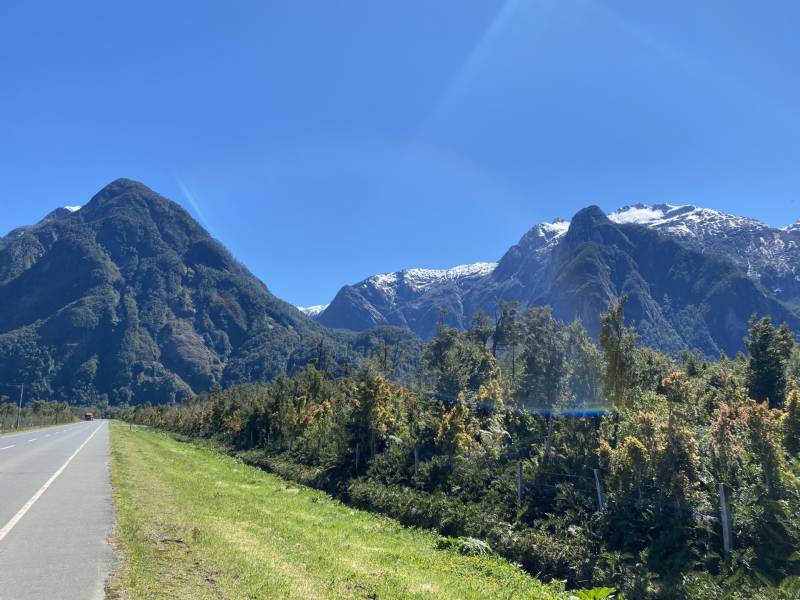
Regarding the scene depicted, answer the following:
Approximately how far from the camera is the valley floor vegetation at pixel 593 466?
12.2m

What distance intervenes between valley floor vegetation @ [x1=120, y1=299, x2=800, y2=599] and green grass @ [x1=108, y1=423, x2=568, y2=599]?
215cm

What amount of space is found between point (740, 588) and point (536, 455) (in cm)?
1190

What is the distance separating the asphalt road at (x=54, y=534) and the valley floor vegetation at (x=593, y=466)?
428 inches

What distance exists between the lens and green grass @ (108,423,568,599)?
364 inches

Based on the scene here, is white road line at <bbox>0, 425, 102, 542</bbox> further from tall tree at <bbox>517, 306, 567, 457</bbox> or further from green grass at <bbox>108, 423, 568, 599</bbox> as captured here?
tall tree at <bbox>517, 306, 567, 457</bbox>

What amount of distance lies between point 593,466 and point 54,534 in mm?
17431

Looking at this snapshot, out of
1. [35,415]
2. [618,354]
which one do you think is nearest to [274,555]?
[618,354]

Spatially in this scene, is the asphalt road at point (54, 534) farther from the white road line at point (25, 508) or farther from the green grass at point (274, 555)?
the green grass at point (274, 555)

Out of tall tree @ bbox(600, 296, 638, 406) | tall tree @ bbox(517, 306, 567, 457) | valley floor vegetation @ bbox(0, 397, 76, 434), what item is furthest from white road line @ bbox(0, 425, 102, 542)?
valley floor vegetation @ bbox(0, 397, 76, 434)

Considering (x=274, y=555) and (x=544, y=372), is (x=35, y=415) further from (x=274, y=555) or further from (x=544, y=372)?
(x=274, y=555)

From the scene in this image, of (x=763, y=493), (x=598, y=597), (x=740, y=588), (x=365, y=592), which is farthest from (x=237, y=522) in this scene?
(x=763, y=493)

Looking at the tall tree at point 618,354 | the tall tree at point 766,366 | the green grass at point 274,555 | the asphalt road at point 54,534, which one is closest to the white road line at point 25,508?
the asphalt road at point 54,534

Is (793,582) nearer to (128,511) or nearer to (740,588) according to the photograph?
(740,588)

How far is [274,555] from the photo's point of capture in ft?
38.2
